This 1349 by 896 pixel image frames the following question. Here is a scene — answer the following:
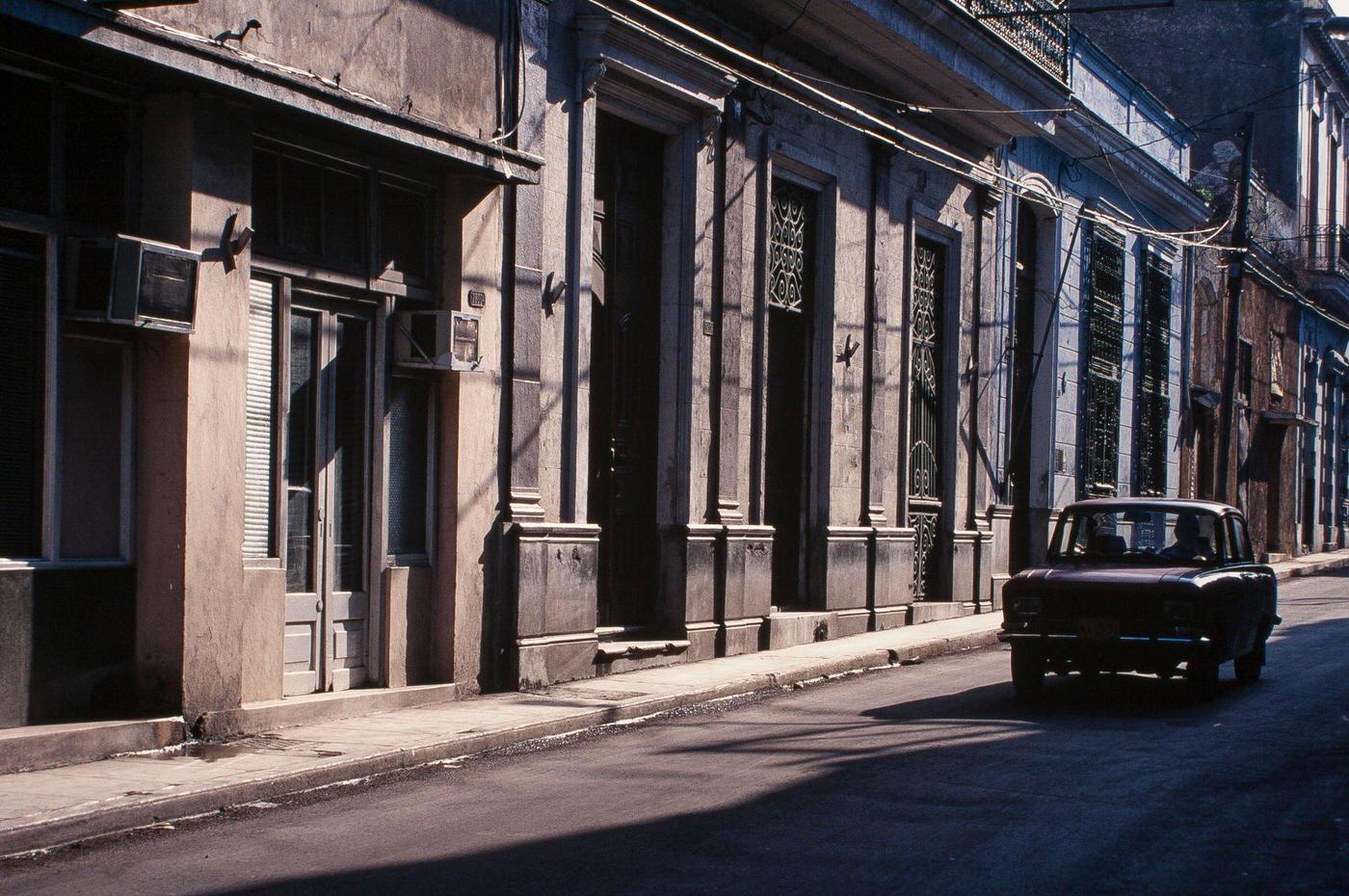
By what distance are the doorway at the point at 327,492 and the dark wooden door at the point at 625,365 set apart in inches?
126

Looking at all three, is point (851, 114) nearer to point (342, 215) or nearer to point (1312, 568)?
point (342, 215)

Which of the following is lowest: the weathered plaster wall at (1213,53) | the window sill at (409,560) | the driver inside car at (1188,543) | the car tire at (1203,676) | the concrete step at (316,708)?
the concrete step at (316,708)

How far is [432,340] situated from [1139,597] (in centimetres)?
561

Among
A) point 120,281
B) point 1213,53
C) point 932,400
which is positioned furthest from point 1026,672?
point 1213,53

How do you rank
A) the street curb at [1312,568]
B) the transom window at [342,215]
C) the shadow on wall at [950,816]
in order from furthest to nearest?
1. the street curb at [1312,568]
2. the transom window at [342,215]
3. the shadow on wall at [950,816]

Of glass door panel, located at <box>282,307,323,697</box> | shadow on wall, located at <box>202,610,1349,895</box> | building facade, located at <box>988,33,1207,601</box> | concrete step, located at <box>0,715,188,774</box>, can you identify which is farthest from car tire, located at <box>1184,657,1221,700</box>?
building facade, located at <box>988,33,1207,601</box>

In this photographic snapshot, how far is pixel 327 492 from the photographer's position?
1127 cm

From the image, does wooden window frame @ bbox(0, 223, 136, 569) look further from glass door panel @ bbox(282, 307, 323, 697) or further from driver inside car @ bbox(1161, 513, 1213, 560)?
driver inside car @ bbox(1161, 513, 1213, 560)

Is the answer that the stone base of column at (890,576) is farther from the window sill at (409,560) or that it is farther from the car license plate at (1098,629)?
the window sill at (409,560)

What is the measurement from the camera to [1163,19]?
129 feet

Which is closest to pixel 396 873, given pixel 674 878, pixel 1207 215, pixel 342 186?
pixel 674 878

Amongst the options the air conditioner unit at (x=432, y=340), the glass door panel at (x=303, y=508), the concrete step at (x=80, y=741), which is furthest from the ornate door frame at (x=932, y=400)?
the concrete step at (x=80, y=741)

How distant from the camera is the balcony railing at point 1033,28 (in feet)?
68.6

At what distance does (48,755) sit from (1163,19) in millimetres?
36696
